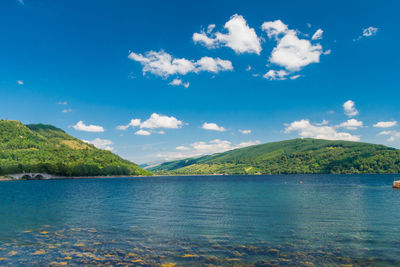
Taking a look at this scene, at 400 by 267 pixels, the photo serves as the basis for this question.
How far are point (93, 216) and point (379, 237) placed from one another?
43799mm

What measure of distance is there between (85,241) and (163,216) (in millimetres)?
20286

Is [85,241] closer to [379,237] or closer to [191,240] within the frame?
[191,240]

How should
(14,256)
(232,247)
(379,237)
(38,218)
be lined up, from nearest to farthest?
(14,256), (232,247), (379,237), (38,218)

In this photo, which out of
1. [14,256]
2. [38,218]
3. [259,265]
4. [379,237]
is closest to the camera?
[259,265]

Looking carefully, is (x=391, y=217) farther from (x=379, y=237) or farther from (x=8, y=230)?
(x=8, y=230)

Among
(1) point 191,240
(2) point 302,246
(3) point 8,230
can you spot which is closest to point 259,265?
(2) point 302,246

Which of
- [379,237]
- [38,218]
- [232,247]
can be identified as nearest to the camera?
[232,247]

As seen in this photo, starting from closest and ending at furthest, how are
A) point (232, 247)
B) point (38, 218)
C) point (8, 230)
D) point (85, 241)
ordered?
point (232, 247)
point (85, 241)
point (8, 230)
point (38, 218)

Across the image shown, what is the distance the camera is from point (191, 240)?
1208 inches

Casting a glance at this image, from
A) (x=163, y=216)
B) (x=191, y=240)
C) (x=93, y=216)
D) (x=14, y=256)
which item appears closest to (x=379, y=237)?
(x=191, y=240)

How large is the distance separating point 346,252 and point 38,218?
47230 millimetres

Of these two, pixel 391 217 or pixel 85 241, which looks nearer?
pixel 85 241

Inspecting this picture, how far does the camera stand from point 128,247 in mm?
27766

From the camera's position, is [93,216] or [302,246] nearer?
[302,246]
